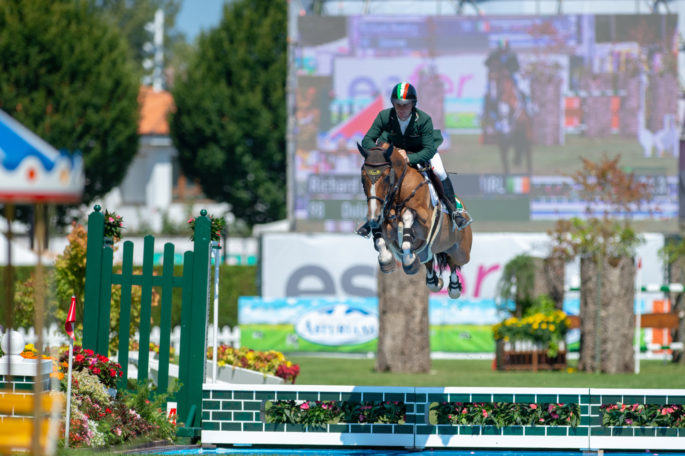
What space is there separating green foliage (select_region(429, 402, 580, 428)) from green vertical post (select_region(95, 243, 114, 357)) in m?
4.05

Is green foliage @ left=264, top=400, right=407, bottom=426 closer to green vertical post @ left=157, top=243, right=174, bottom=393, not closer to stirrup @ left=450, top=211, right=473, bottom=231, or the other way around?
green vertical post @ left=157, top=243, right=174, bottom=393

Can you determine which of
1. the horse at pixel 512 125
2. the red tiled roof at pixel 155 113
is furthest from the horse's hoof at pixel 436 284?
the red tiled roof at pixel 155 113

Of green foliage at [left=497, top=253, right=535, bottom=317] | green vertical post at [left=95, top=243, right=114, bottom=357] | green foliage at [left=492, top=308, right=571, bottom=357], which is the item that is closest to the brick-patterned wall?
green vertical post at [left=95, top=243, right=114, bottom=357]

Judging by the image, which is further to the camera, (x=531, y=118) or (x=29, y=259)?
(x=29, y=259)

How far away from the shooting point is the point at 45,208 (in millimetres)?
7148

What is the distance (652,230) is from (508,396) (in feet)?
74.0

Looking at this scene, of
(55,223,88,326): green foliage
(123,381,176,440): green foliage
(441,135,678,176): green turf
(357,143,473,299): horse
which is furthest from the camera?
(441,135,678,176): green turf

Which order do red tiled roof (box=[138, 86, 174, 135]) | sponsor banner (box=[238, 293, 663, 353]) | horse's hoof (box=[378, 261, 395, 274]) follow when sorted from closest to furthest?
horse's hoof (box=[378, 261, 395, 274]) → sponsor banner (box=[238, 293, 663, 353]) → red tiled roof (box=[138, 86, 174, 135])

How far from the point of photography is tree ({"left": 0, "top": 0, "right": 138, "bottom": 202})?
43.0m

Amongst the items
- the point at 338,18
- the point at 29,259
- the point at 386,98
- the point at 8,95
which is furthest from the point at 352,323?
the point at 8,95

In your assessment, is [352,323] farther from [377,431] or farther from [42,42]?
[42,42]

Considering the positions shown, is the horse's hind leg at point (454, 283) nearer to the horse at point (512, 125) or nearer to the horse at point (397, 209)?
the horse at point (397, 209)

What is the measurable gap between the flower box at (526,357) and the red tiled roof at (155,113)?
1416 inches

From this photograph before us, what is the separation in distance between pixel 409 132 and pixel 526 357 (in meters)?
13.7
